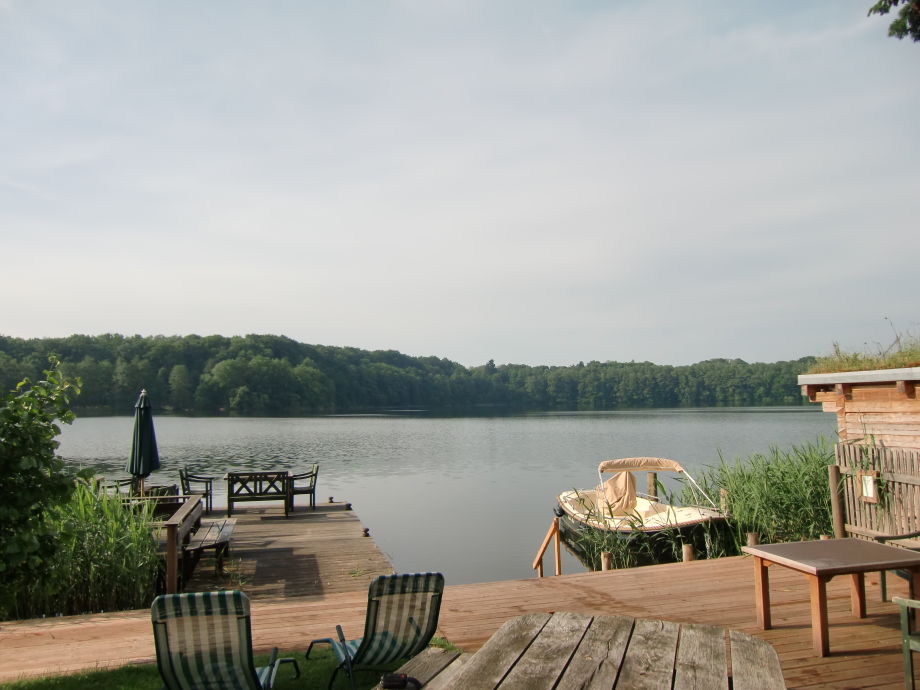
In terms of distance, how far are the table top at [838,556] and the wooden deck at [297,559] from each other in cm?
407

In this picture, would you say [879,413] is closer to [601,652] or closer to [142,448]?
[601,652]

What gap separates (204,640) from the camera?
A: 124 inches

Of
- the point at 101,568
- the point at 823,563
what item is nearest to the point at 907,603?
the point at 823,563

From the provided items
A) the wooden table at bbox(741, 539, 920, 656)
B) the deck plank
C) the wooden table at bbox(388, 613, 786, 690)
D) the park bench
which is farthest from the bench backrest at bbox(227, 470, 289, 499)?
the wooden table at bbox(388, 613, 786, 690)

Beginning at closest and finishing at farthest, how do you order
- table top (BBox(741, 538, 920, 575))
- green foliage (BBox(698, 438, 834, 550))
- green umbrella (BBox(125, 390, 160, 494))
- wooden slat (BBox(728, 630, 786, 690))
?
wooden slat (BBox(728, 630, 786, 690)), table top (BBox(741, 538, 920, 575)), green foliage (BBox(698, 438, 834, 550)), green umbrella (BBox(125, 390, 160, 494))

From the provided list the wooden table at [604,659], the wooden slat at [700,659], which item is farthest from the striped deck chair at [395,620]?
the wooden slat at [700,659]

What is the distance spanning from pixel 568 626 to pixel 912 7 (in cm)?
1154

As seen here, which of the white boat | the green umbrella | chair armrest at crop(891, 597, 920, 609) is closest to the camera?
chair armrest at crop(891, 597, 920, 609)

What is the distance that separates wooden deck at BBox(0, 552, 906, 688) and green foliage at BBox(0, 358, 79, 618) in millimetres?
1069

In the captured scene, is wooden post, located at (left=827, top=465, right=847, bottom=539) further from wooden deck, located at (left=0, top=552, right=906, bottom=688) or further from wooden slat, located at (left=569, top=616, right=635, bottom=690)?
wooden slat, located at (left=569, top=616, right=635, bottom=690)

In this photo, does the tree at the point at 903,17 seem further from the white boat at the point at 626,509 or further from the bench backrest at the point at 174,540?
the bench backrest at the point at 174,540

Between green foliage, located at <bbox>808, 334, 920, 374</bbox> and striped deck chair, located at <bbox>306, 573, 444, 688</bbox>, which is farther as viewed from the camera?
green foliage, located at <bbox>808, 334, 920, 374</bbox>

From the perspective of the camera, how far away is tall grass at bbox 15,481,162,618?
21.3ft

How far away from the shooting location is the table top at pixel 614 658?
1.95 m
